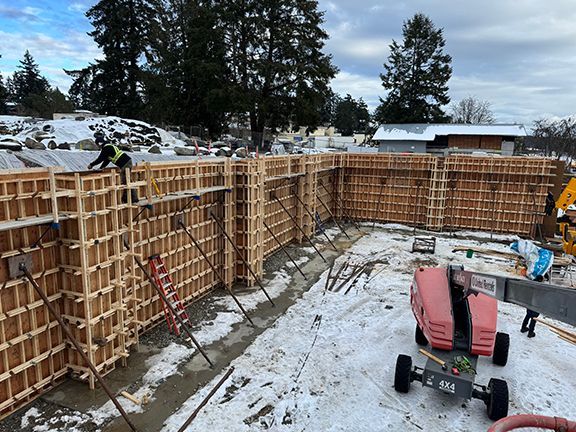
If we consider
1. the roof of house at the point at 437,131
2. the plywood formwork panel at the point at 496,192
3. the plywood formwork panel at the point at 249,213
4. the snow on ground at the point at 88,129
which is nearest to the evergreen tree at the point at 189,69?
the snow on ground at the point at 88,129

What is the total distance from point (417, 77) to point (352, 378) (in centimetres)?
4546

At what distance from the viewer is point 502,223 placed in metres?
21.3

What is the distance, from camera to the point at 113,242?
311 inches

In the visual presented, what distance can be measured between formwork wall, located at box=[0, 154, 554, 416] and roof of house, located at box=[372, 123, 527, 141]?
2424cm

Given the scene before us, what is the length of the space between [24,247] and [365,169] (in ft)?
63.9

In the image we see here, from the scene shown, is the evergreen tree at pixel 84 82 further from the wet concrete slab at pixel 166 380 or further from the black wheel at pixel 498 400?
the black wheel at pixel 498 400

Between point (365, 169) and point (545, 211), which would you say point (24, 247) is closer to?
point (365, 169)

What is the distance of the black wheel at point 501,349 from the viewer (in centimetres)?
858

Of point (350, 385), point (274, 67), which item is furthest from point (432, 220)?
point (274, 67)

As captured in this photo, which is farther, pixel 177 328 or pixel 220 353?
pixel 177 328

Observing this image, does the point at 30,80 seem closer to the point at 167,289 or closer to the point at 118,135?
the point at 118,135

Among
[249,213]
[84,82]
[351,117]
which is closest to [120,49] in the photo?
[84,82]

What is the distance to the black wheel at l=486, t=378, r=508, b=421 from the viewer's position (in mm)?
6742

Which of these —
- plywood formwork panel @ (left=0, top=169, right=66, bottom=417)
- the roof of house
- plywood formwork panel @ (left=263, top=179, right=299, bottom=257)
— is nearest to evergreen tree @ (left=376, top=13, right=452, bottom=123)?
the roof of house
